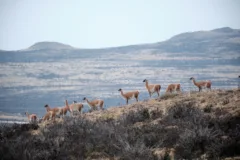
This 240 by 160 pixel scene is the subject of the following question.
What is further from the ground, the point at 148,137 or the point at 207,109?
the point at 207,109

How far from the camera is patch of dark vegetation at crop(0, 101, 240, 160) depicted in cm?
1256

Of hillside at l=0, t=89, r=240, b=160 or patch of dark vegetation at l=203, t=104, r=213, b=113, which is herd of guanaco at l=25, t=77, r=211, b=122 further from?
patch of dark vegetation at l=203, t=104, r=213, b=113

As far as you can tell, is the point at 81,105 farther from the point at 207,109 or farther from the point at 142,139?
the point at 142,139

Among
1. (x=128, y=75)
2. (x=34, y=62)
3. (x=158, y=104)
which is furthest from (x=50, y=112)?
(x=34, y=62)

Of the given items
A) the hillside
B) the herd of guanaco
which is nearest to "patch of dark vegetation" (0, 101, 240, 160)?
the hillside

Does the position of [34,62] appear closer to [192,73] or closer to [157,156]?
[192,73]

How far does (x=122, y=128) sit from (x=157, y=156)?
A: 9.75 feet

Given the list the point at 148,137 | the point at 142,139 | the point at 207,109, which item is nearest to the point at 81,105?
the point at 207,109

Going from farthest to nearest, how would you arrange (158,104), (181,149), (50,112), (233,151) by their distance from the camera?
(50,112)
(158,104)
(181,149)
(233,151)

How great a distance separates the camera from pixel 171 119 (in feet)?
51.6

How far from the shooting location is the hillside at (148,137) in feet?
41.3

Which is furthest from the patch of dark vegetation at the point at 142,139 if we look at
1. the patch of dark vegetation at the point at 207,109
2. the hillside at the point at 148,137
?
the patch of dark vegetation at the point at 207,109

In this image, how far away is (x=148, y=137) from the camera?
14.0m

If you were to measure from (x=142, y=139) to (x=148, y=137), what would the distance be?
1.96 ft
